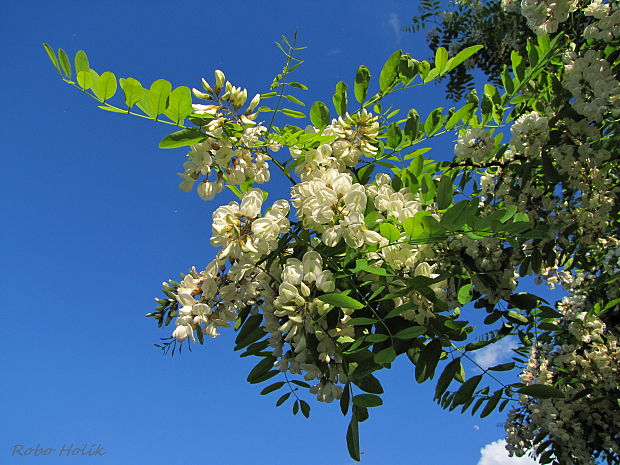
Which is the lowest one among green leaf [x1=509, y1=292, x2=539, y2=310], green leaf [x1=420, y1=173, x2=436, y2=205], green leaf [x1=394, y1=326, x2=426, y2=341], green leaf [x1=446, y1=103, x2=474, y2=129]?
green leaf [x1=394, y1=326, x2=426, y2=341]

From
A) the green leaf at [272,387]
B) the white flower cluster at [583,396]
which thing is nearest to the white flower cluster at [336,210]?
the green leaf at [272,387]

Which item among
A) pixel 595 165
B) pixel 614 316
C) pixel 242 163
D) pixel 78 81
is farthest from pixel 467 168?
pixel 614 316

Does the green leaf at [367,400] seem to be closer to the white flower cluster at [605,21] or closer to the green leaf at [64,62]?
the green leaf at [64,62]

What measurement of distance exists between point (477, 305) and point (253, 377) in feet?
2.99

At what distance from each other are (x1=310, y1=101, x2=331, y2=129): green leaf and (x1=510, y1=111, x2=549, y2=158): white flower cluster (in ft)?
2.79

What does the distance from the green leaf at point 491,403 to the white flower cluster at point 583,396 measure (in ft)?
6.50

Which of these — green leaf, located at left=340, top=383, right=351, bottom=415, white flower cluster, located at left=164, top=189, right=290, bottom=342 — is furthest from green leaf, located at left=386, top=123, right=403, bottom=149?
green leaf, located at left=340, top=383, right=351, bottom=415

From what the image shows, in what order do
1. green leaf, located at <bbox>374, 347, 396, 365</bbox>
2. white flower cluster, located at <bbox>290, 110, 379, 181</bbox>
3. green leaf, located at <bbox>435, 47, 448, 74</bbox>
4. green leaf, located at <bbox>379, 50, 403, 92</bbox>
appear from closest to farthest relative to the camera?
green leaf, located at <bbox>374, 347, 396, 365</bbox>, white flower cluster, located at <bbox>290, 110, 379, 181</bbox>, green leaf, located at <bbox>379, 50, 403, 92</bbox>, green leaf, located at <bbox>435, 47, 448, 74</bbox>

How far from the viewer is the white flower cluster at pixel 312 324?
4.07 feet

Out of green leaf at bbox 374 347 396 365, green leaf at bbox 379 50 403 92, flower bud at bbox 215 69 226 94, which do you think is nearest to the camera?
green leaf at bbox 374 347 396 365

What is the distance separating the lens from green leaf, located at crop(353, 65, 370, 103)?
1.63 meters

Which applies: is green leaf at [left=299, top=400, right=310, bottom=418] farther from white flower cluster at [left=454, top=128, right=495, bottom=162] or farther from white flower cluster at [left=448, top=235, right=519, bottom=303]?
white flower cluster at [left=454, top=128, right=495, bottom=162]

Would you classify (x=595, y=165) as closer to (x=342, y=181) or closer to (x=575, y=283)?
(x=342, y=181)

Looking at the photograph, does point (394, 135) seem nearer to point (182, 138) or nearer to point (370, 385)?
point (182, 138)
